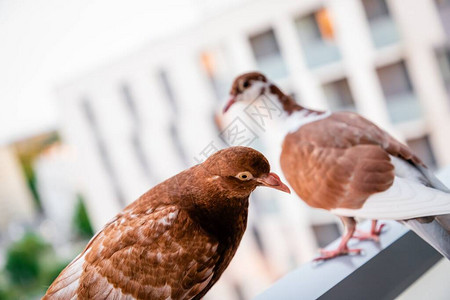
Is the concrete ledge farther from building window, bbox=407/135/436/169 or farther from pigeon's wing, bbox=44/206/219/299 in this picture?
building window, bbox=407/135/436/169

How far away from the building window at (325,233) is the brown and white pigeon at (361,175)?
3.55 metres

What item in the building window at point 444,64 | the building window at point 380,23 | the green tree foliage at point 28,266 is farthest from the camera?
the green tree foliage at point 28,266

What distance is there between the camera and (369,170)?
1.97ft

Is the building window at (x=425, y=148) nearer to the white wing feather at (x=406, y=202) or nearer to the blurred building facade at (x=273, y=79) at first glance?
the blurred building facade at (x=273, y=79)

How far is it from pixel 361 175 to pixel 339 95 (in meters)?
3.43

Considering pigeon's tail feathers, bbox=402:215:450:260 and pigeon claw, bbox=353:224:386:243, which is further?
pigeon claw, bbox=353:224:386:243

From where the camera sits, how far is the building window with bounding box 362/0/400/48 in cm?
338

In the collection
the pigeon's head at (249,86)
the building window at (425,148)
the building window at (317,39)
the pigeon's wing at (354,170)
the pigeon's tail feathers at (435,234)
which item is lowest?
the building window at (425,148)

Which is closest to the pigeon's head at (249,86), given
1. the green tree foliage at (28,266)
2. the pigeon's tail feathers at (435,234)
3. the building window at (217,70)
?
the pigeon's tail feathers at (435,234)

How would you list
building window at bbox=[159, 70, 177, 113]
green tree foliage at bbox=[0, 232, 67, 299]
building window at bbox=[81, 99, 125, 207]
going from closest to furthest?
building window at bbox=[159, 70, 177, 113] → building window at bbox=[81, 99, 125, 207] → green tree foliage at bbox=[0, 232, 67, 299]

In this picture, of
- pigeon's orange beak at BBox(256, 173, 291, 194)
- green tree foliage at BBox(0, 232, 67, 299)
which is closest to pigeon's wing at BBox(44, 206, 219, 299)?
pigeon's orange beak at BBox(256, 173, 291, 194)

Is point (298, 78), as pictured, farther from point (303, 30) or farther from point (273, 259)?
point (273, 259)

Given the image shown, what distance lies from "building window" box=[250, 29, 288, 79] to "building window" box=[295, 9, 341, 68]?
275 millimetres

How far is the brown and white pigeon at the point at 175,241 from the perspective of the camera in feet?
1.63
